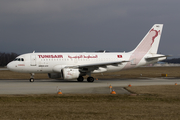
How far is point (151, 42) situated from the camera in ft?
120

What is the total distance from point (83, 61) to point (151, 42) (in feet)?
34.6

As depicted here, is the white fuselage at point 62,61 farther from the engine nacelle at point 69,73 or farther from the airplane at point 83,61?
the engine nacelle at point 69,73

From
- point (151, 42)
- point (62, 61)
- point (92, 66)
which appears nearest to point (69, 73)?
point (62, 61)

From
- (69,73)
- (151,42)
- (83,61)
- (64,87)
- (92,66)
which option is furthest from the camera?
(151,42)

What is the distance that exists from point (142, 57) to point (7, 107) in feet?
84.7

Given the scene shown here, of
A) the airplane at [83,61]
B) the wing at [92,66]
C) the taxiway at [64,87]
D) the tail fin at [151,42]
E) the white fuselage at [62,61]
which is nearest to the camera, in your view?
the taxiway at [64,87]

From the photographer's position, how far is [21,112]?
37.3 ft

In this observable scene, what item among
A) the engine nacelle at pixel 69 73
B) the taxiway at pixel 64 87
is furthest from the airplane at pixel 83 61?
the taxiway at pixel 64 87

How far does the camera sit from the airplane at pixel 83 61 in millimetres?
32281

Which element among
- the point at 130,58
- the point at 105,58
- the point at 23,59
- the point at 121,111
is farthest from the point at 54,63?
the point at 121,111

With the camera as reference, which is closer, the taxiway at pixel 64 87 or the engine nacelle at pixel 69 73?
the taxiway at pixel 64 87

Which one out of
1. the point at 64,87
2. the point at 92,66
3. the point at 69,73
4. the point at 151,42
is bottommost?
the point at 64,87

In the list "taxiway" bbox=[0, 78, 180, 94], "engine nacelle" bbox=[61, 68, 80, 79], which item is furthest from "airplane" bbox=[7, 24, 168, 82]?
"taxiway" bbox=[0, 78, 180, 94]

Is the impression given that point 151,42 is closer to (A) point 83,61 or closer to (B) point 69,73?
(A) point 83,61
